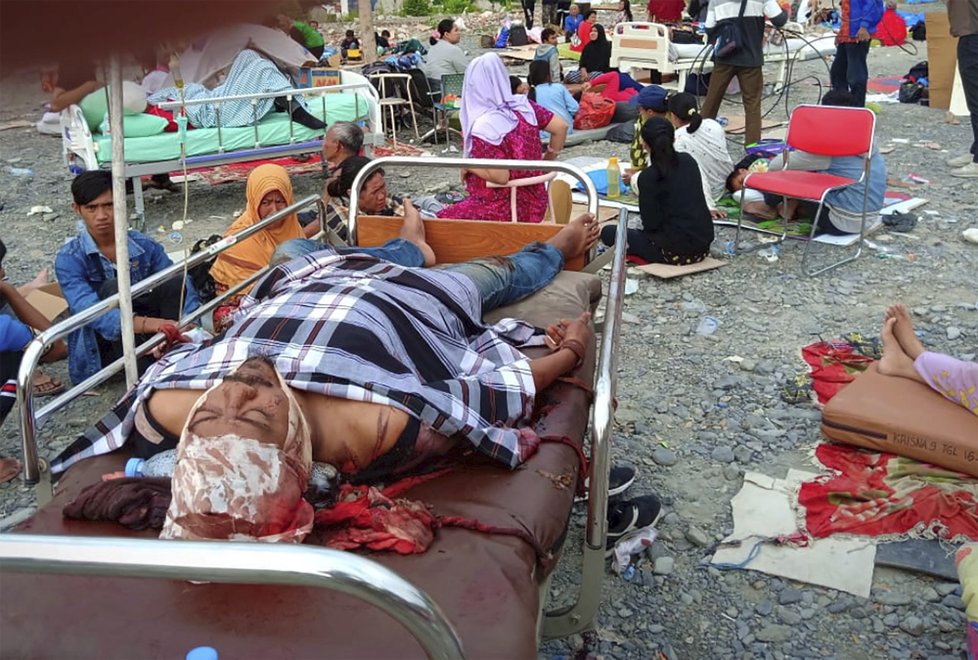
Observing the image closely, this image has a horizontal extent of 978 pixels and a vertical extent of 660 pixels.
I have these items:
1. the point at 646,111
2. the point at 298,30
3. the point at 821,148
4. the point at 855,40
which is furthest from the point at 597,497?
the point at 855,40

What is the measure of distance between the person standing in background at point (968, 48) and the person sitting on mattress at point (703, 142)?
2.17 metres

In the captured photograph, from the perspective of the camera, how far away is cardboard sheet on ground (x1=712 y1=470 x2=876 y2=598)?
270 cm

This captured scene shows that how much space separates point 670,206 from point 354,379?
3.70 metres

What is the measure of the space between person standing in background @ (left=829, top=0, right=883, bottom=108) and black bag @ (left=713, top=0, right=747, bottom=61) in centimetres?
142

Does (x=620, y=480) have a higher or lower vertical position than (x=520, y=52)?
lower

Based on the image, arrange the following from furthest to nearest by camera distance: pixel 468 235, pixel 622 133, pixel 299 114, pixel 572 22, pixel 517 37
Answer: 1. pixel 572 22
2. pixel 517 37
3. pixel 622 133
4. pixel 299 114
5. pixel 468 235

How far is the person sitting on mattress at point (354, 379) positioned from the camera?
204 cm

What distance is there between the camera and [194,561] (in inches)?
43.1

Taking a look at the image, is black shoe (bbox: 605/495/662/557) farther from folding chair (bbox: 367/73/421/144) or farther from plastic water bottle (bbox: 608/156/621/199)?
folding chair (bbox: 367/73/421/144)

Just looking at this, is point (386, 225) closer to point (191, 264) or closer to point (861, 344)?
point (191, 264)

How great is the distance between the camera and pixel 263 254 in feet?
13.7

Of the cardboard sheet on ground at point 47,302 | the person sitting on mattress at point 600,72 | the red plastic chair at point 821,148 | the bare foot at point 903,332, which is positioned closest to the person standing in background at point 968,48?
the red plastic chair at point 821,148

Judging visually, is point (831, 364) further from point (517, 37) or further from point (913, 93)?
point (517, 37)

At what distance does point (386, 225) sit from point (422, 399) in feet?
6.12
